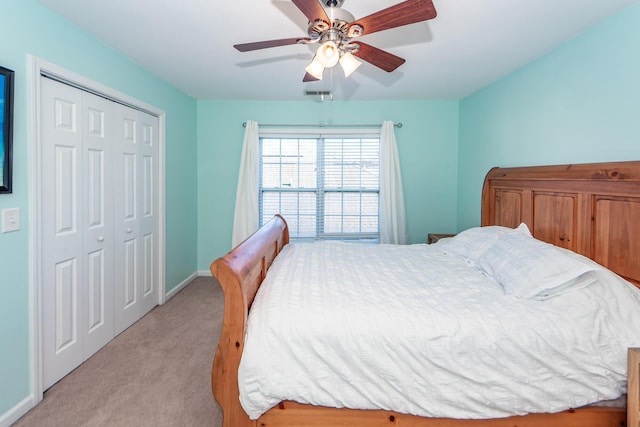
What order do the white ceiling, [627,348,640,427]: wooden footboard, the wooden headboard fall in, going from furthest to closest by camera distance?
the white ceiling < the wooden headboard < [627,348,640,427]: wooden footboard

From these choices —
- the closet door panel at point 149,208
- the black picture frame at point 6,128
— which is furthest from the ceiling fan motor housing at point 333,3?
the closet door panel at point 149,208

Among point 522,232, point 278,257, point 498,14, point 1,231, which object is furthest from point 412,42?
point 1,231

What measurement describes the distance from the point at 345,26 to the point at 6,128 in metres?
1.80

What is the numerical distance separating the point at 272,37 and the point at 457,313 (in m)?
2.14

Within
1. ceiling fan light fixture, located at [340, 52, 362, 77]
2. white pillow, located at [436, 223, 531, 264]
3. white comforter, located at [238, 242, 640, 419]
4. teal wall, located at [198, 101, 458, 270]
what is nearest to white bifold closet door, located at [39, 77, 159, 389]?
teal wall, located at [198, 101, 458, 270]

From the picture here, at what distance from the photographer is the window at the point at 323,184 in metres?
4.25

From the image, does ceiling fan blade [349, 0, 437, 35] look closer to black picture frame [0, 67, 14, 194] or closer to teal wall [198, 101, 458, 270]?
black picture frame [0, 67, 14, 194]

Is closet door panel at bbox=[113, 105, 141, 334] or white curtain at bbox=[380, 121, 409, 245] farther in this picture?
white curtain at bbox=[380, 121, 409, 245]

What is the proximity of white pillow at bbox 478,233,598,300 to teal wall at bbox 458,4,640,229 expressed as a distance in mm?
717

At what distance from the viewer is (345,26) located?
5.41 ft

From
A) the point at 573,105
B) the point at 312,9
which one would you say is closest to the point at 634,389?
the point at 573,105

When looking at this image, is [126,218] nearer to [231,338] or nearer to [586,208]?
[231,338]

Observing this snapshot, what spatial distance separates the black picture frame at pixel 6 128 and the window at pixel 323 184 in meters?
2.72

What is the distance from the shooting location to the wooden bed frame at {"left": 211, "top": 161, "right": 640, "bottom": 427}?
1405 millimetres
